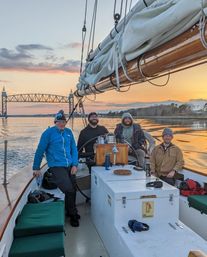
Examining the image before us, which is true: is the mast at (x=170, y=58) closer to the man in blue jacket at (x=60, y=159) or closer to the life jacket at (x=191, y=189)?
the man in blue jacket at (x=60, y=159)

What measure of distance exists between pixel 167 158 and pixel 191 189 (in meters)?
0.46

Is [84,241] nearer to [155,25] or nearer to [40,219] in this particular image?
[40,219]

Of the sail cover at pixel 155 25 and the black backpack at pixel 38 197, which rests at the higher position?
the sail cover at pixel 155 25

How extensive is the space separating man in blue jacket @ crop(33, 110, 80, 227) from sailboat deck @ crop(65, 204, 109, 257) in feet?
0.36

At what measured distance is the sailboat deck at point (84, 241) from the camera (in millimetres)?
2389

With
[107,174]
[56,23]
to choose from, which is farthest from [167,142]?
[56,23]

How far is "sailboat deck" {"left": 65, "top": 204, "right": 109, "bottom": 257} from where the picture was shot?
239 cm

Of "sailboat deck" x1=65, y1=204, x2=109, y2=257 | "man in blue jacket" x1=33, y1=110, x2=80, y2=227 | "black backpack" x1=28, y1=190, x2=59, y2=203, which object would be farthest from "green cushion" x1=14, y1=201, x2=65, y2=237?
"man in blue jacket" x1=33, y1=110, x2=80, y2=227

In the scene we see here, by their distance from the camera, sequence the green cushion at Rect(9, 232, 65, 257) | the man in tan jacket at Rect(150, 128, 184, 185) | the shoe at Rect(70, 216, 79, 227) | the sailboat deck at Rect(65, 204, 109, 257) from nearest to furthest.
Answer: the green cushion at Rect(9, 232, 65, 257) → the sailboat deck at Rect(65, 204, 109, 257) → the shoe at Rect(70, 216, 79, 227) → the man in tan jacket at Rect(150, 128, 184, 185)

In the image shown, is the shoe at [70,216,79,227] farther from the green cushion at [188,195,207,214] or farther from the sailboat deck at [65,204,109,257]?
the green cushion at [188,195,207,214]

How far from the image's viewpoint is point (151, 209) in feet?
7.35

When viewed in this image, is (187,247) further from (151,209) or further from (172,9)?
(172,9)

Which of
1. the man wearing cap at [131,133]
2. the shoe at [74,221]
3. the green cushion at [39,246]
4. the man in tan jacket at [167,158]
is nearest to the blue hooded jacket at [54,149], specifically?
the shoe at [74,221]

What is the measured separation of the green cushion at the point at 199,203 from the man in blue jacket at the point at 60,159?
1076 millimetres
